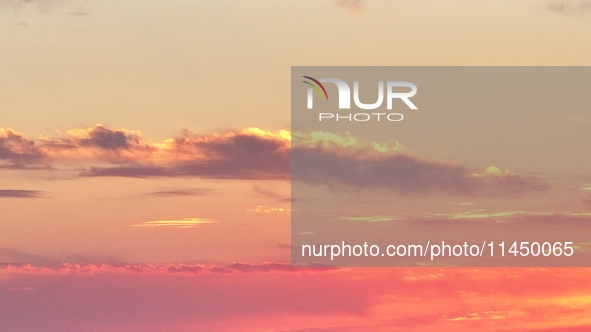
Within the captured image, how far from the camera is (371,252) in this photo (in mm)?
16406

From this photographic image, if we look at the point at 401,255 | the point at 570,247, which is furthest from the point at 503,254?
the point at 401,255

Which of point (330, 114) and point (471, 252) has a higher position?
point (330, 114)

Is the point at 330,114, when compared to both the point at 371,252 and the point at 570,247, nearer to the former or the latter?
the point at 371,252

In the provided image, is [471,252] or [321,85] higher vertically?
[321,85]

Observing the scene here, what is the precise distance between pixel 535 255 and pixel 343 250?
595 cm

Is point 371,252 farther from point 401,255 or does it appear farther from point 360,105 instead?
point 360,105

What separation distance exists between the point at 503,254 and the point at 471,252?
39.4 inches

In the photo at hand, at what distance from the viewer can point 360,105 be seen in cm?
1678

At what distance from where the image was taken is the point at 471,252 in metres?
16.5

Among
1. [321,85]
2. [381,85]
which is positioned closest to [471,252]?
[381,85]

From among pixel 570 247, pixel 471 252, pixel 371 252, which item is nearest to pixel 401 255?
pixel 371 252

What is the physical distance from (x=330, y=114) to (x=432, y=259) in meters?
5.46

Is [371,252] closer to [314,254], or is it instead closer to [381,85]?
[314,254]

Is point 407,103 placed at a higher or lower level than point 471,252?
higher
